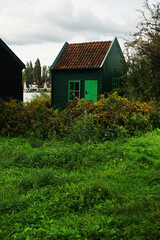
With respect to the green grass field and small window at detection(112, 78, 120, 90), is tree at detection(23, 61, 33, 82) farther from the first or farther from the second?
the green grass field

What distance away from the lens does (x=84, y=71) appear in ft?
61.9

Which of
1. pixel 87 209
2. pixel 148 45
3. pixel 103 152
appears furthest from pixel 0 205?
pixel 148 45

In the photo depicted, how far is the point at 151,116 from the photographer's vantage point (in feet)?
39.1

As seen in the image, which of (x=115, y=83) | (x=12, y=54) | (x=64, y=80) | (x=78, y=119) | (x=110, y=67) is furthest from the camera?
(x=115, y=83)

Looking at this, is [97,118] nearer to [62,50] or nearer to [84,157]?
[84,157]

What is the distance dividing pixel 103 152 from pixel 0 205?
3.65 metres

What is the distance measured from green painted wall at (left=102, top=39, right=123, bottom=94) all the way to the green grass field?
11923mm

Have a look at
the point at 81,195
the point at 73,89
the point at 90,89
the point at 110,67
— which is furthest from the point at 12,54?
the point at 81,195

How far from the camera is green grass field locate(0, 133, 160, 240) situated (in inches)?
142

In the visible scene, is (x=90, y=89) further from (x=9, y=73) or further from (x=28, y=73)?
(x=28, y=73)

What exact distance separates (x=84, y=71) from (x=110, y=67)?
220 centimetres

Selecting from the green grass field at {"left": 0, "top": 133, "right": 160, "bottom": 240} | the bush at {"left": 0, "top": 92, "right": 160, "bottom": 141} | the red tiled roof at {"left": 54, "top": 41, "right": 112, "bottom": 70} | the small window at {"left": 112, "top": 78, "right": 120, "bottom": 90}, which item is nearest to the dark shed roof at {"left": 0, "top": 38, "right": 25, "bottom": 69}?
the red tiled roof at {"left": 54, "top": 41, "right": 112, "bottom": 70}

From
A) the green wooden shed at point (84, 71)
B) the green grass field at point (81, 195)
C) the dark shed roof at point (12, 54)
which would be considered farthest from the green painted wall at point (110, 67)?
the green grass field at point (81, 195)

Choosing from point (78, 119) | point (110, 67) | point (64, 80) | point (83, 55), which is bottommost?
point (78, 119)
